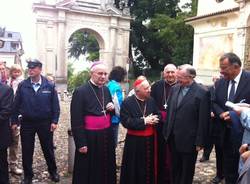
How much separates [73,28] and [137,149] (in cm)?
2730

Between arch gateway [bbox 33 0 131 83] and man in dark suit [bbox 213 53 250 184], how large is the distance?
86.6 ft

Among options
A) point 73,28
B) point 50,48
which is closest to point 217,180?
point 50,48

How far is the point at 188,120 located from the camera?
535cm

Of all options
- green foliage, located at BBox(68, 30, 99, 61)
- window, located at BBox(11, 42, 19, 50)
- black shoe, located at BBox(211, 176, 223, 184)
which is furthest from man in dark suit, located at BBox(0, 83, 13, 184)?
window, located at BBox(11, 42, 19, 50)

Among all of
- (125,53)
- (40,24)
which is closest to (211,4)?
(125,53)

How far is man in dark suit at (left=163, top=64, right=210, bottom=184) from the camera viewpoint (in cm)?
527

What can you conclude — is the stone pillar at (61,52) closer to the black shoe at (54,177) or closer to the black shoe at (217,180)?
the black shoe at (54,177)

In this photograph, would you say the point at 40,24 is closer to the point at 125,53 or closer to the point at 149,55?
the point at 125,53

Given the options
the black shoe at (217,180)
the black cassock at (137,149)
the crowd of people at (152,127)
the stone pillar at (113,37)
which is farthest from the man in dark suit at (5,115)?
the stone pillar at (113,37)

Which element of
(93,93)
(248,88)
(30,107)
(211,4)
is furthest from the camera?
(211,4)

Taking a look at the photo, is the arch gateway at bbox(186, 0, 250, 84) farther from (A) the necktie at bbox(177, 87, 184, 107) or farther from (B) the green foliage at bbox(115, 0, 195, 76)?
(B) the green foliage at bbox(115, 0, 195, 76)

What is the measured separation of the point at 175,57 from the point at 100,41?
7846 millimetres

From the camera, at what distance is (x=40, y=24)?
99.5 ft

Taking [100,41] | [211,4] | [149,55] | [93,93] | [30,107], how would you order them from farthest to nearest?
[149,55], [100,41], [211,4], [30,107], [93,93]
